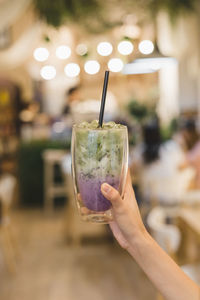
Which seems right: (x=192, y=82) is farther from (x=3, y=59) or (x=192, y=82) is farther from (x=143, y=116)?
(x=3, y=59)

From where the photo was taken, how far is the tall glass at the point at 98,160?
0.95 meters

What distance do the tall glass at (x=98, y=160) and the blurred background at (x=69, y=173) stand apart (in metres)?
1.27

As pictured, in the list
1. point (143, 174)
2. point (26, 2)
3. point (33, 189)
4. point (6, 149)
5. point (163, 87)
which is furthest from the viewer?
point (163, 87)

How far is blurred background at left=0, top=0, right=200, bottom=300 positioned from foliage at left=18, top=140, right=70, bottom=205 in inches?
0.6

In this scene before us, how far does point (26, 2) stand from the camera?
163 inches

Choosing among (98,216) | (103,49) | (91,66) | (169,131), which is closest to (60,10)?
(103,49)

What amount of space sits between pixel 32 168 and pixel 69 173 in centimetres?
207

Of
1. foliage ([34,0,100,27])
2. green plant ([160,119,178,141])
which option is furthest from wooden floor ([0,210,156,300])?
foliage ([34,0,100,27])

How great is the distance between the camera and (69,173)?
464 centimetres

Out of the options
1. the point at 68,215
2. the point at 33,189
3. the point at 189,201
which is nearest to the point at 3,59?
the point at 33,189

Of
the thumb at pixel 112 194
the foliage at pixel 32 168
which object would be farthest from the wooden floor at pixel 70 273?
the thumb at pixel 112 194

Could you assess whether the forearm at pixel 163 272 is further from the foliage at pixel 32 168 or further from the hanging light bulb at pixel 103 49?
the foliage at pixel 32 168

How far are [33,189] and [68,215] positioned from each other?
1622 mm

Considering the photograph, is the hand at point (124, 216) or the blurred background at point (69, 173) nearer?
the hand at point (124, 216)
